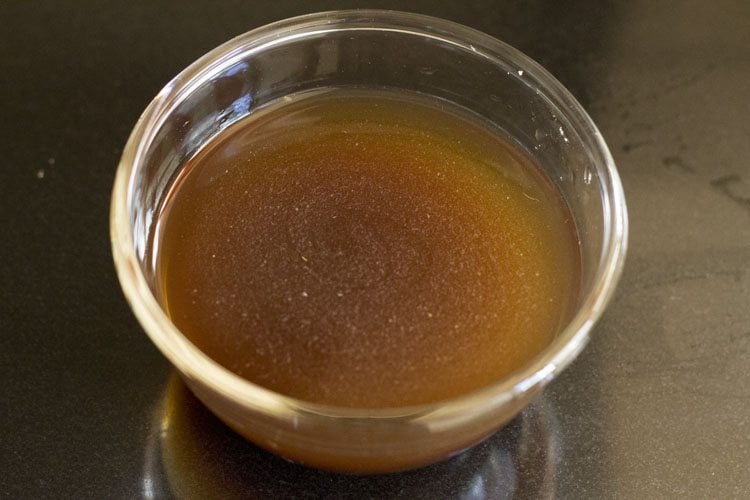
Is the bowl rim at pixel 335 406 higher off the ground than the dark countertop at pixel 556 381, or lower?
higher

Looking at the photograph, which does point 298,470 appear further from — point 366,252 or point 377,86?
point 377,86

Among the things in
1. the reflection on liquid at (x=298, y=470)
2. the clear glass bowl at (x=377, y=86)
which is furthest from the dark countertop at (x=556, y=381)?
the clear glass bowl at (x=377, y=86)

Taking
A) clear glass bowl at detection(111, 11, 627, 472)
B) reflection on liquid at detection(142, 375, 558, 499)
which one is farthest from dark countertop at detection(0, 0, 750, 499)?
clear glass bowl at detection(111, 11, 627, 472)

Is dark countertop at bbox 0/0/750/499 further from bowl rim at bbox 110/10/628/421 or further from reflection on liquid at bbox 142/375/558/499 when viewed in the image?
bowl rim at bbox 110/10/628/421

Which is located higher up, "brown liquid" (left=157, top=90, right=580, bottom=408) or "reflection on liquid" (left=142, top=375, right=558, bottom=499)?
"brown liquid" (left=157, top=90, right=580, bottom=408)

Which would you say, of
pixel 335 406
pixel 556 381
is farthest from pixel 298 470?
pixel 556 381

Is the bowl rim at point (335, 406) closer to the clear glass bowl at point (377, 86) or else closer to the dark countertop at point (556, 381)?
the clear glass bowl at point (377, 86)

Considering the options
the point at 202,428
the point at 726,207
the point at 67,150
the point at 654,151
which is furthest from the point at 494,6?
the point at 202,428
